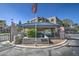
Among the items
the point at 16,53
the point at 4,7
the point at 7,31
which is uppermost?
the point at 4,7

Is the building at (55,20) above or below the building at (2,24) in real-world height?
above

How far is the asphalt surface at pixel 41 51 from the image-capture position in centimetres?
730

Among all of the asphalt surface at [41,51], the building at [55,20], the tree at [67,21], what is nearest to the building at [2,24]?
the asphalt surface at [41,51]

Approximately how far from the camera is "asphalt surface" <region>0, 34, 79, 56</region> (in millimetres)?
7301

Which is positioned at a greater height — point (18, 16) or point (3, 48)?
point (18, 16)

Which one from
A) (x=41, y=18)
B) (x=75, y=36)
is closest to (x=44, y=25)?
(x=41, y=18)

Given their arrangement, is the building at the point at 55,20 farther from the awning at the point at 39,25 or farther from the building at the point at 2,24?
the building at the point at 2,24

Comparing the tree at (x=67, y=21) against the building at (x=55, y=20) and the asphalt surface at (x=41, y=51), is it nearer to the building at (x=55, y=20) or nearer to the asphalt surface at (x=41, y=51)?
the building at (x=55, y=20)

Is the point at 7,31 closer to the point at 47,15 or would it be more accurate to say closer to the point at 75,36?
the point at 47,15

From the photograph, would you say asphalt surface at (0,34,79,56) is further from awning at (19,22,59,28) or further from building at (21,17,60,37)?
awning at (19,22,59,28)

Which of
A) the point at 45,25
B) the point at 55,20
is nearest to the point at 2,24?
the point at 45,25

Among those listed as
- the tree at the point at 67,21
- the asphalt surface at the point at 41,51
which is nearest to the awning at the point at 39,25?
the tree at the point at 67,21

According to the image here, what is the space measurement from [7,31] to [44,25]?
0.81 meters

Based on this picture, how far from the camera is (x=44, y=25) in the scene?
24.1 ft
